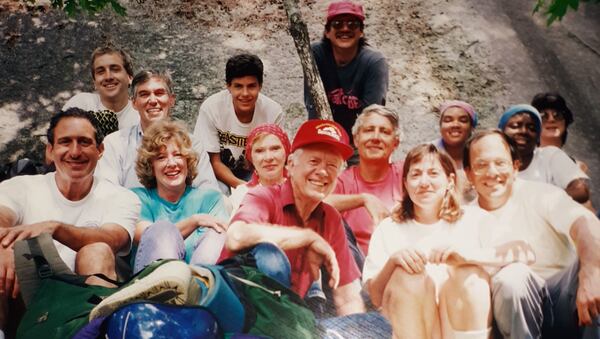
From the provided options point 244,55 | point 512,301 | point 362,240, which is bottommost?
point 512,301

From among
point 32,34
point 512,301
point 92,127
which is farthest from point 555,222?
point 32,34

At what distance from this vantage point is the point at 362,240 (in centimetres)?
309

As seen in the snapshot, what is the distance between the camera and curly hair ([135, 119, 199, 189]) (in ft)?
10.3

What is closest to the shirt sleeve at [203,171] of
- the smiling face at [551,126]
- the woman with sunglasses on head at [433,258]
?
the woman with sunglasses on head at [433,258]

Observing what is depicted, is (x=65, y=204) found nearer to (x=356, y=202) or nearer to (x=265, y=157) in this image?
(x=265, y=157)

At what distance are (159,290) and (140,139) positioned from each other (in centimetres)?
91

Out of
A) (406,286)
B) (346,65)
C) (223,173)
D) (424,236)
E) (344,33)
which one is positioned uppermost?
(344,33)

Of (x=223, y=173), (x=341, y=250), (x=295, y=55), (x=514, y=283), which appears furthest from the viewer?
(x=295, y=55)

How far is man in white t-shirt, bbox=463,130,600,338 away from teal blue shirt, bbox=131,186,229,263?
126 cm

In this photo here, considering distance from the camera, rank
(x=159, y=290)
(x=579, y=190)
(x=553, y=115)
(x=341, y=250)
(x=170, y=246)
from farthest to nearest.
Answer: (x=553, y=115) < (x=579, y=190) < (x=341, y=250) < (x=170, y=246) < (x=159, y=290)

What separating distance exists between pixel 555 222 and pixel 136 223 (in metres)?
2.02

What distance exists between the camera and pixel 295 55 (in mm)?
3559

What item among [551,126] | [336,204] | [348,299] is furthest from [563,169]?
[348,299]

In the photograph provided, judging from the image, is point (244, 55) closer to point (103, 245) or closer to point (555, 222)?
point (103, 245)
